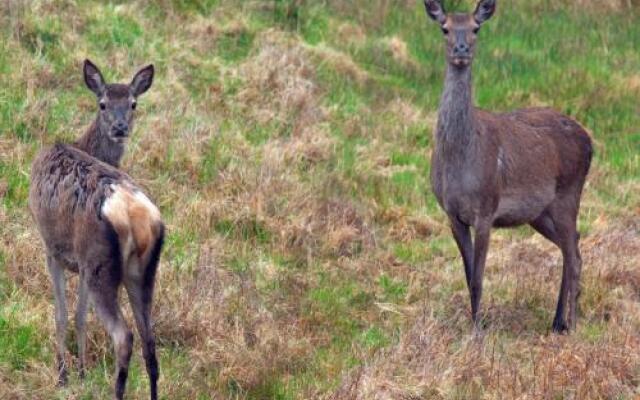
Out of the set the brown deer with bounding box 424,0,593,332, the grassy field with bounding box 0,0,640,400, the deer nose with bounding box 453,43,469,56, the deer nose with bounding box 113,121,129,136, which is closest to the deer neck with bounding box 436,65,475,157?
the brown deer with bounding box 424,0,593,332

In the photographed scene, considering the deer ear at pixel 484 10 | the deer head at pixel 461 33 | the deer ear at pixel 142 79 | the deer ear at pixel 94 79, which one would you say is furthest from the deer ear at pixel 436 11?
the deer ear at pixel 94 79

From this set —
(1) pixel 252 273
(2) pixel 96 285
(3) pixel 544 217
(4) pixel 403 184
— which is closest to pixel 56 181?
(2) pixel 96 285

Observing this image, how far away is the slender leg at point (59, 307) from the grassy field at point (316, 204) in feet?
0.39

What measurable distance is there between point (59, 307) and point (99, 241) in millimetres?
928

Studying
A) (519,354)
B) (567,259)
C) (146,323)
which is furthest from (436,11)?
(146,323)

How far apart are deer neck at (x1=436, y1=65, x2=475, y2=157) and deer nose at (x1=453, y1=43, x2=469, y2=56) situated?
0.43 feet

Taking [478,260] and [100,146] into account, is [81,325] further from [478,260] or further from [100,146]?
[478,260]

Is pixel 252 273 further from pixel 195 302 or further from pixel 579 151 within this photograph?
pixel 579 151

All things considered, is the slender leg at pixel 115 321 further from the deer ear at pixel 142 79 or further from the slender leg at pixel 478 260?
the slender leg at pixel 478 260

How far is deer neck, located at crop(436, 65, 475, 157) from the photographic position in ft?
29.7

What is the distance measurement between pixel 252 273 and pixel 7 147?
2.20 m

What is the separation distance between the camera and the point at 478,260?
8.89 metres

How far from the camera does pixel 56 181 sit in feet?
23.3

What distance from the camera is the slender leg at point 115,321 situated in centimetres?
646
